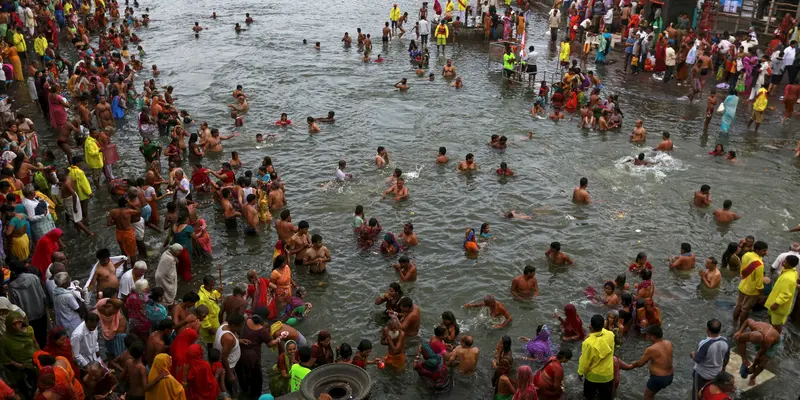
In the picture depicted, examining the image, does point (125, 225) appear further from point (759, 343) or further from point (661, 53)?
point (661, 53)

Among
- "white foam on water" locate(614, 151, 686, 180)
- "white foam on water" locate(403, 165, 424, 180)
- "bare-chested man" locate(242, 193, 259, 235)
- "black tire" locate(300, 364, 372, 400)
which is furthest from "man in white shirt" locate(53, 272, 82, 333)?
"white foam on water" locate(614, 151, 686, 180)

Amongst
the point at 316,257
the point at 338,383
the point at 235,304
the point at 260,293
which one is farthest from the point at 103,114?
the point at 338,383

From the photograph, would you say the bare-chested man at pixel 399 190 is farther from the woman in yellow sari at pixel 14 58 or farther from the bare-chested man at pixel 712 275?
the woman in yellow sari at pixel 14 58

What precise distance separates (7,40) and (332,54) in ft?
47.0

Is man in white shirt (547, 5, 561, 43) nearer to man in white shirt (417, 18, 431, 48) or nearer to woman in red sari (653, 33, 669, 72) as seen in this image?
man in white shirt (417, 18, 431, 48)

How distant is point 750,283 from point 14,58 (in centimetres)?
2493

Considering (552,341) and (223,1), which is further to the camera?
(223,1)

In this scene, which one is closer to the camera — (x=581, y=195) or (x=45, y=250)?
(x=45, y=250)

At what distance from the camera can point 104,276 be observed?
10.2 metres

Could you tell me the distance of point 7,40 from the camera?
24.1 m

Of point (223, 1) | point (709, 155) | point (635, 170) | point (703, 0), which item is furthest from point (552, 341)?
point (223, 1)

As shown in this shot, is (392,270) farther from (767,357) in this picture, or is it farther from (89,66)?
(89,66)

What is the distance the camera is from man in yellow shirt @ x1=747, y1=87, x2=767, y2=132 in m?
20.1

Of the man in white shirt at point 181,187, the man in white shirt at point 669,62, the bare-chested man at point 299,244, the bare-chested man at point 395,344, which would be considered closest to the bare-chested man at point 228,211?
the man in white shirt at point 181,187
